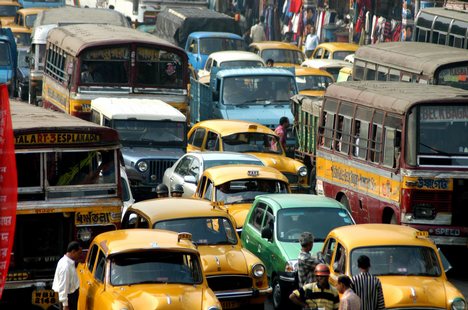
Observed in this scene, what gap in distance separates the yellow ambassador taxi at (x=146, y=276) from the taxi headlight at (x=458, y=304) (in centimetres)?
286

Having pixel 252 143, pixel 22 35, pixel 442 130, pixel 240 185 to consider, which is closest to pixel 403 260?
pixel 442 130

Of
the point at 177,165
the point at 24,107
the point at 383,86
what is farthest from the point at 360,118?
the point at 24,107

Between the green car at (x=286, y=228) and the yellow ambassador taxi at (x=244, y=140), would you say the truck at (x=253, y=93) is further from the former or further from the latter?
the green car at (x=286, y=228)

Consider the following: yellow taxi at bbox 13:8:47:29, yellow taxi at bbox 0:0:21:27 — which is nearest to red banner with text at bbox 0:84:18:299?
yellow taxi at bbox 13:8:47:29

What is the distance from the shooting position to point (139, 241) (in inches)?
598

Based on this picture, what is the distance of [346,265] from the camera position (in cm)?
1602

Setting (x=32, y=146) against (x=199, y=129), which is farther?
(x=199, y=129)

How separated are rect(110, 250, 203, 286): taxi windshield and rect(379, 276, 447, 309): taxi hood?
7.41 ft

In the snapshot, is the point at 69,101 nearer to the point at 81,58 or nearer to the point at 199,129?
the point at 81,58

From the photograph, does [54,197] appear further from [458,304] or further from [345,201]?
[345,201]

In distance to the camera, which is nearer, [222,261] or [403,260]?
[403,260]

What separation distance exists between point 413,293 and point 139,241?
10.6 feet

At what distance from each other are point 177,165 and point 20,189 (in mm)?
7047

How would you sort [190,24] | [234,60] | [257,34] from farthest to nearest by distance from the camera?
1. [257,34]
2. [190,24]
3. [234,60]
